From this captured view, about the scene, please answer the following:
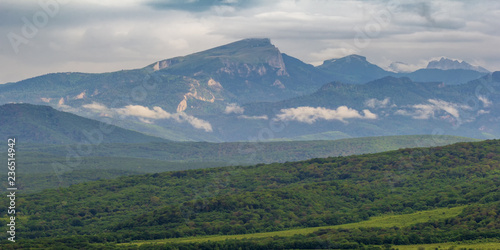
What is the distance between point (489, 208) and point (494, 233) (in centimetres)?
2095

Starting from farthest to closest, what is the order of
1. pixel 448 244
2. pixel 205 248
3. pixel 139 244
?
pixel 139 244 → pixel 205 248 → pixel 448 244

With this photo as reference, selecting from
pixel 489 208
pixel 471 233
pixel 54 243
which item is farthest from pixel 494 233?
pixel 54 243

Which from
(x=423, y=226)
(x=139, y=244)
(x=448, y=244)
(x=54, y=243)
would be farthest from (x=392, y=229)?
(x=54, y=243)

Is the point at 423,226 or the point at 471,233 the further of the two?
the point at 423,226

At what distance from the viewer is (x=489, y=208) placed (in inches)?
7392

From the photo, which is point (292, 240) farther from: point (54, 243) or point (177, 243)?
point (54, 243)

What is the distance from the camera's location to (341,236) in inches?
7160

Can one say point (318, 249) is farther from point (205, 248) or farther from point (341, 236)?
point (205, 248)

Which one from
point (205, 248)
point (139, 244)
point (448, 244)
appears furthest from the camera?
point (139, 244)

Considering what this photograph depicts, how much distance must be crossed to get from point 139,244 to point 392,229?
2543 inches

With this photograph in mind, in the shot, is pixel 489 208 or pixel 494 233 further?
pixel 489 208

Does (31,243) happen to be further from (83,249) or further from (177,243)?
(177,243)

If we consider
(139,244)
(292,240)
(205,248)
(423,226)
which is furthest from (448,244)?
(139,244)

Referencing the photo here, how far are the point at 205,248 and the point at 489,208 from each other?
2816 inches
